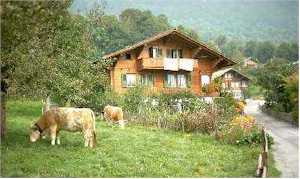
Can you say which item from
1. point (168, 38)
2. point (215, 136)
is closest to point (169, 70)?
point (168, 38)

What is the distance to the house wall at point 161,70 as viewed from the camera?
2206cm

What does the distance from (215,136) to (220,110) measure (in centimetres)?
239

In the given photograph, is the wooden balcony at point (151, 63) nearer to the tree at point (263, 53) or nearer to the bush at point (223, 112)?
the tree at point (263, 53)

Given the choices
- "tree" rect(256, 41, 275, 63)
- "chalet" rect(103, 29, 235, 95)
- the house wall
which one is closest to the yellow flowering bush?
the house wall

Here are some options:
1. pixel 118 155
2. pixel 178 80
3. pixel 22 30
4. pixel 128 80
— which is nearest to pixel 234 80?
pixel 178 80

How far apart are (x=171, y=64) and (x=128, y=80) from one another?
133 inches

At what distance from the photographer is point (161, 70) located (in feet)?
80.9

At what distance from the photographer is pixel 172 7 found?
14.5 meters

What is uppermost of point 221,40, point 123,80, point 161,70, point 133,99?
point 221,40

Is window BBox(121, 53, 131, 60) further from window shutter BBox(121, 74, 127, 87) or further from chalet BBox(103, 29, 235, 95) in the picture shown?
window shutter BBox(121, 74, 127, 87)

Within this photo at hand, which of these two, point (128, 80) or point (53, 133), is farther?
point (128, 80)

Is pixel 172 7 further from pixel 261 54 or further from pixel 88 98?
pixel 261 54

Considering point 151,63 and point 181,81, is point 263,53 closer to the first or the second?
point 181,81

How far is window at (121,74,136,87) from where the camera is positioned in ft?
63.6
